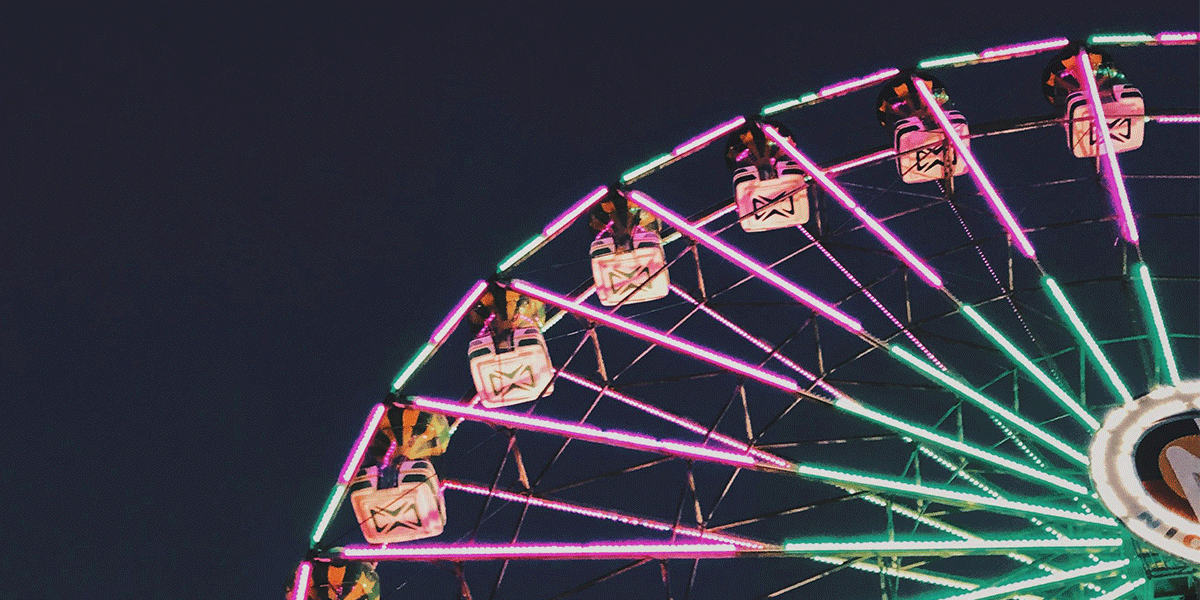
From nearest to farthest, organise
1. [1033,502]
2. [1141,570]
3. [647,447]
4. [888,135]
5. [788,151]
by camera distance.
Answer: [1141,570] < [1033,502] < [647,447] < [788,151] < [888,135]

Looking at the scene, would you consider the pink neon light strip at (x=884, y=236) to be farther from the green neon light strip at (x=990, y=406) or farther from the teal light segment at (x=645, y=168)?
the teal light segment at (x=645, y=168)

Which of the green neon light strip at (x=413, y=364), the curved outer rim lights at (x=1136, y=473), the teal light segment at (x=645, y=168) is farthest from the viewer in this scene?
the teal light segment at (x=645, y=168)

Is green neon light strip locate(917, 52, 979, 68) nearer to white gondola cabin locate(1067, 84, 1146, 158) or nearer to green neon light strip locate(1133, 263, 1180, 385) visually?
white gondola cabin locate(1067, 84, 1146, 158)

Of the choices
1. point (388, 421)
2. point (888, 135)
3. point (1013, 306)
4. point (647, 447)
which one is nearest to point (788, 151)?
point (888, 135)

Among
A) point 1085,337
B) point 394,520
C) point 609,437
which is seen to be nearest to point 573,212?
point 609,437

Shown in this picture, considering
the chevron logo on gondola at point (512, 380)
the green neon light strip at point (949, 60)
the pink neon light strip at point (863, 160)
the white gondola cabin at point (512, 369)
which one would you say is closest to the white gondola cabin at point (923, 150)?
the pink neon light strip at point (863, 160)

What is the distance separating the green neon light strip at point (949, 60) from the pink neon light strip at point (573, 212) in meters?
4.15

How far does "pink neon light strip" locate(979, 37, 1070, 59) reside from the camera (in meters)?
15.4

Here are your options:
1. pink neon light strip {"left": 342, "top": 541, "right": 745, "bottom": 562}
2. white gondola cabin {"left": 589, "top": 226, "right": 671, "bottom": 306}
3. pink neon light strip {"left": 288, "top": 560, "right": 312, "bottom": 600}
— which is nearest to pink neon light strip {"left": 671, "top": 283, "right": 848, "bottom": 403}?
white gondola cabin {"left": 589, "top": 226, "right": 671, "bottom": 306}

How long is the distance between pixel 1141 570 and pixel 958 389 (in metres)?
2.51

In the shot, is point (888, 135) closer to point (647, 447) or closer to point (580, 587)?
point (647, 447)

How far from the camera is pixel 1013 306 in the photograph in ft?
48.0

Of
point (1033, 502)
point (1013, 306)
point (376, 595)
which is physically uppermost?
point (1013, 306)

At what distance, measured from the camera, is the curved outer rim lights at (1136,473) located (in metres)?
11.6
